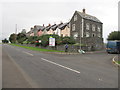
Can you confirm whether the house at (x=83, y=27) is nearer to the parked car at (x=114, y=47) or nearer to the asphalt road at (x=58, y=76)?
the parked car at (x=114, y=47)

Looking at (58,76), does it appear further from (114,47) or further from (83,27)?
(83,27)

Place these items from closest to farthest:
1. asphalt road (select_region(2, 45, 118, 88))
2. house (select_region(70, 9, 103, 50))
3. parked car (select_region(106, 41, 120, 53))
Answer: asphalt road (select_region(2, 45, 118, 88)), parked car (select_region(106, 41, 120, 53)), house (select_region(70, 9, 103, 50))

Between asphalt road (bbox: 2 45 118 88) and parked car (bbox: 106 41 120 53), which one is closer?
asphalt road (bbox: 2 45 118 88)

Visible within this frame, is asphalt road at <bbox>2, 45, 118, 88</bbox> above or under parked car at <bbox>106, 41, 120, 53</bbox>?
under

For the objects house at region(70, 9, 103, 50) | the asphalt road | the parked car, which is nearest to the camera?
the asphalt road

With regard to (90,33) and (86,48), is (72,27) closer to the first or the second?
(90,33)

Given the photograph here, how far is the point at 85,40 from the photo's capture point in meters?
28.8

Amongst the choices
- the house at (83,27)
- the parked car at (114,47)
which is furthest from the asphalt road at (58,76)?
the house at (83,27)

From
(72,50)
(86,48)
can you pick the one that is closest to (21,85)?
(72,50)

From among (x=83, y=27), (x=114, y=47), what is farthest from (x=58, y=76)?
(x=83, y=27)

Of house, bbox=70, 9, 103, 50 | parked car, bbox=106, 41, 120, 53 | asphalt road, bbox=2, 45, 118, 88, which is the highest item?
house, bbox=70, 9, 103, 50

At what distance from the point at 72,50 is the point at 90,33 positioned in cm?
1656

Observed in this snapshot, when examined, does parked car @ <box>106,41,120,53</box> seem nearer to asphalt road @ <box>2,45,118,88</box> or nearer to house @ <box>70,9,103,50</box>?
house @ <box>70,9,103,50</box>

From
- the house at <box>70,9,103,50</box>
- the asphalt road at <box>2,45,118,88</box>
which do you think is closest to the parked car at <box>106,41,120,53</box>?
the house at <box>70,9,103,50</box>
